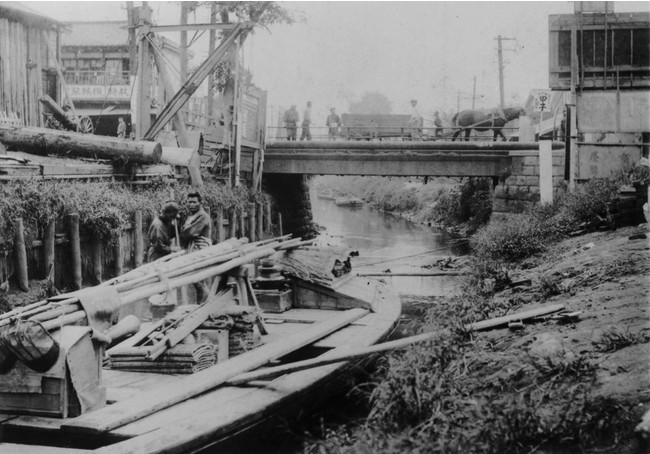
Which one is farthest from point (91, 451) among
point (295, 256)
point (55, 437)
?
point (295, 256)

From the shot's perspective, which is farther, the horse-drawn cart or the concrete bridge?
the horse-drawn cart

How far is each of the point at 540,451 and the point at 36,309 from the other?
13.1 feet

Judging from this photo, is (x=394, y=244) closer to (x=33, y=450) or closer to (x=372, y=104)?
(x=33, y=450)

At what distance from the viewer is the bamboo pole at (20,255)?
10.4 metres

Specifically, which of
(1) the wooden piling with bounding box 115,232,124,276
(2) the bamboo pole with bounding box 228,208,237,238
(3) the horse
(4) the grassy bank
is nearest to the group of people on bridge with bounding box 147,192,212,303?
(1) the wooden piling with bounding box 115,232,124,276

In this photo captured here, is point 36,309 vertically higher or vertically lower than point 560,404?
higher

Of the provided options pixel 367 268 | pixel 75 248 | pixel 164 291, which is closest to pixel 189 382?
pixel 164 291

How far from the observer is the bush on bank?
34.9ft

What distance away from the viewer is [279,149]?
82.4 feet

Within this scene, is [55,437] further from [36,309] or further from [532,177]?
[532,177]

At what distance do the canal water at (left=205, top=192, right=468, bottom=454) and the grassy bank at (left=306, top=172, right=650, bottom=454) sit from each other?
0.45 meters

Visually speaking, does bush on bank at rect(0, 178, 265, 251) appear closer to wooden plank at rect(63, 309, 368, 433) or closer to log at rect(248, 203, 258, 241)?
log at rect(248, 203, 258, 241)

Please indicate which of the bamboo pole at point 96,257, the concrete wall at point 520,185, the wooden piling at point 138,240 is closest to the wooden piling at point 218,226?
the wooden piling at point 138,240

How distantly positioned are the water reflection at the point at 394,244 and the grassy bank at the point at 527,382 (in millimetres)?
6334
